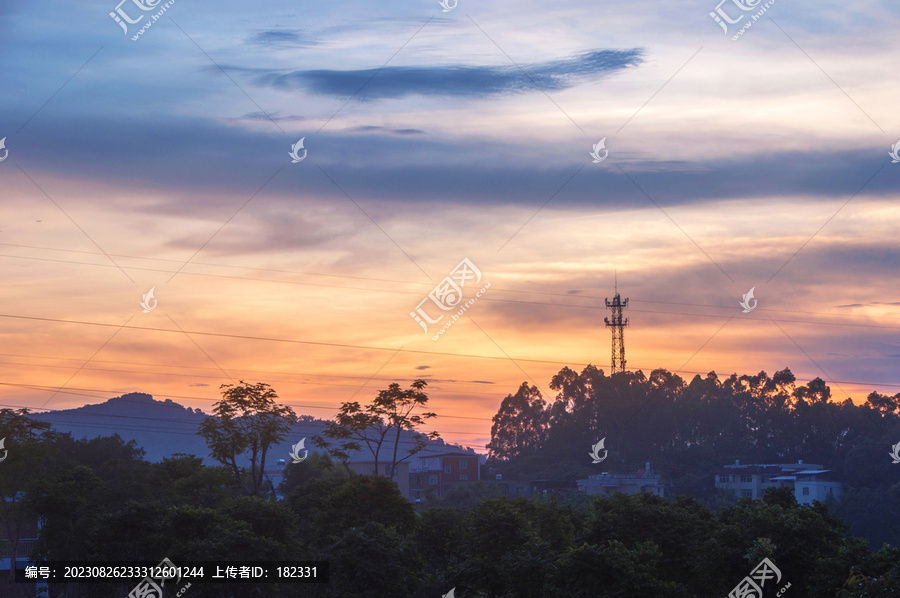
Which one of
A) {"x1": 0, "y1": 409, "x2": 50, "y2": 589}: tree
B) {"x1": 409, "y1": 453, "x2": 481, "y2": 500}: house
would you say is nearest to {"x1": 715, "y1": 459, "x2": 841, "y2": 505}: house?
{"x1": 409, "y1": 453, "x2": 481, "y2": 500}: house

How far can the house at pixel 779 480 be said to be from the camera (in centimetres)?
11431

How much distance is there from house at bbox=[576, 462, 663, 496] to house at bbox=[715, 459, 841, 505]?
10.0m

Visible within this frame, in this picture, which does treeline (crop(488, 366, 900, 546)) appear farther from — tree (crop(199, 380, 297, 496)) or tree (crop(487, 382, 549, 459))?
tree (crop(199, 380, 297, 496))

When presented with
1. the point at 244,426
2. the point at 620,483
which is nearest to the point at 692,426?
the point at 620,483

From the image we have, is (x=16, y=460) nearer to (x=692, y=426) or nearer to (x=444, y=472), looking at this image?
(x=444, y=472)

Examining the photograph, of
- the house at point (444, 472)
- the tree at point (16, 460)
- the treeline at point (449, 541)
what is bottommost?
the treeline at point (449, 541)

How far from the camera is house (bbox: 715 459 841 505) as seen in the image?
114312 millimetres

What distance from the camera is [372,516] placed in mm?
47375

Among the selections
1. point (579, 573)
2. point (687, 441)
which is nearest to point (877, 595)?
point (579, 573)

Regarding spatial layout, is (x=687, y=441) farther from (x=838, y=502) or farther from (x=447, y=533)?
(x=447, y=533)

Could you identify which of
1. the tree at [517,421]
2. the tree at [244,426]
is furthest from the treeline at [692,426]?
the tree at [244,426]

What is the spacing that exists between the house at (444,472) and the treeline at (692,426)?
306 inches

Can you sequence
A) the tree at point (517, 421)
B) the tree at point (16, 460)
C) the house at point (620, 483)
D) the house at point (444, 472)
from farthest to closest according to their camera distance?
1. the tree at point (517, 421)
2. the house at point (444, 472)
3. the house at point (620, 483)
4. the tree at point (16, 460)

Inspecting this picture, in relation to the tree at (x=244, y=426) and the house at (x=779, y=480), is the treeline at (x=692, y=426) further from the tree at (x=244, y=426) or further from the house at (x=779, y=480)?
the tree at (x=244, y=426)
